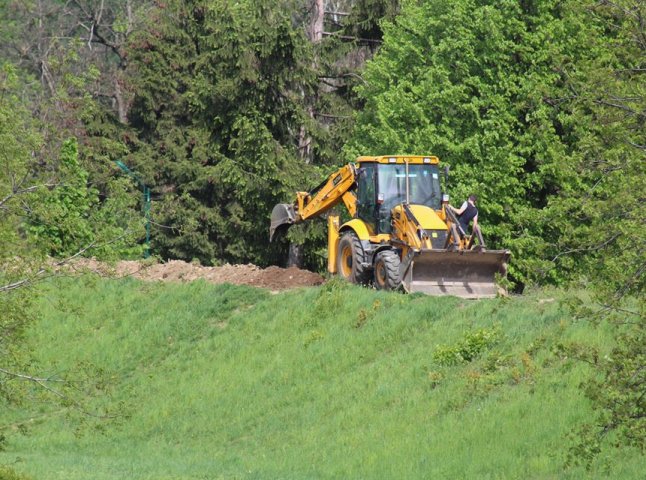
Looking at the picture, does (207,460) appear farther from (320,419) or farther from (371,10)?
(371,10)

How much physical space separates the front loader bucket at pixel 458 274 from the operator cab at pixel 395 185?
237cm

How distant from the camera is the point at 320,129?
47.4 meters

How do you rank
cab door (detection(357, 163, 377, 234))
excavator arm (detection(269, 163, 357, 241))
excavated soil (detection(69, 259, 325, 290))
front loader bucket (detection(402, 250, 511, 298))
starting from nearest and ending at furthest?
front loader bucket (detection(402, 250, 511, 298))
cab door (detection(357, 163, 377, 234))
excavator arm (detection(269, 163, 357, 241))
excavated soil (detection(69, 259, 325, 290))

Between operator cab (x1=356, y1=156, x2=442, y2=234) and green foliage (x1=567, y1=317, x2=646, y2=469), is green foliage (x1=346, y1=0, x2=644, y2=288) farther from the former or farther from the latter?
→ green foliage (x1=567, y1=317, x2=646, y2=469)

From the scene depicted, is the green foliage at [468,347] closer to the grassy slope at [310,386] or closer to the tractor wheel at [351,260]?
the grassy slope at [310,386]

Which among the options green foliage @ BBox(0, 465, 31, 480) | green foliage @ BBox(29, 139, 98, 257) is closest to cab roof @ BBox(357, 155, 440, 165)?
green foliage @ BBox(29, 139, 98, 257)

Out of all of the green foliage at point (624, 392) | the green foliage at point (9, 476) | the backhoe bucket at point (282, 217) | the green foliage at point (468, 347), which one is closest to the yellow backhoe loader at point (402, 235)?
the backhoe bucket at point (282, 217)

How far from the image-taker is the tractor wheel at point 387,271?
28875 mm

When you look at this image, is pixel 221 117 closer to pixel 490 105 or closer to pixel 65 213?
pixel 490 105

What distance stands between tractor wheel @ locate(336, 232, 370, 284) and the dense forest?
4053 mm

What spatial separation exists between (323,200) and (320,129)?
14.6m

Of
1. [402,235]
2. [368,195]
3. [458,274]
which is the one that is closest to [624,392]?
[458,274]

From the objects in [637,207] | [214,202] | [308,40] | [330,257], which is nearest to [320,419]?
[330,257]

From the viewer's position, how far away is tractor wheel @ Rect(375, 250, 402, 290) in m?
28.9
